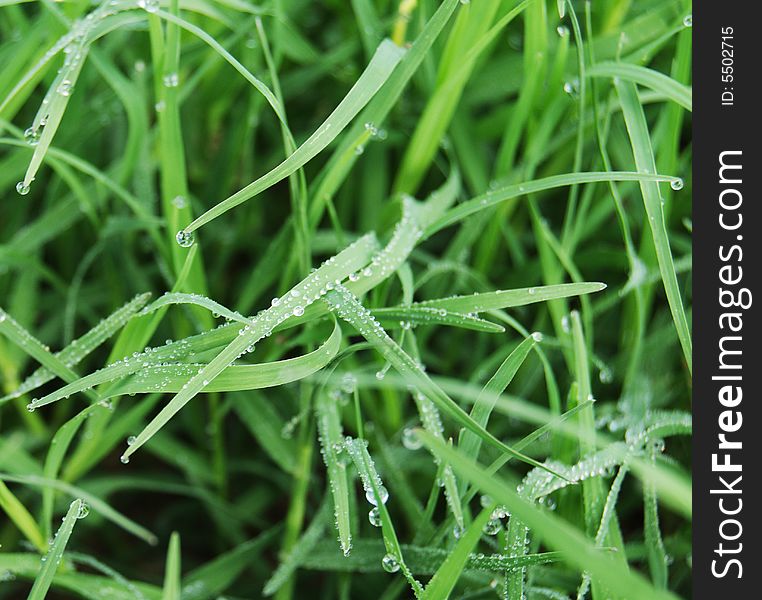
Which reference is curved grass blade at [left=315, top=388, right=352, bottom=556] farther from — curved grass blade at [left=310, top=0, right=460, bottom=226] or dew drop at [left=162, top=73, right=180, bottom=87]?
dew drop at [left=162, top=73, right=180, bottom=87]

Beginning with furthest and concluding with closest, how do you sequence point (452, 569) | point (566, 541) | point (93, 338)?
point (93, 338), point (452, 569), point (566, 541)

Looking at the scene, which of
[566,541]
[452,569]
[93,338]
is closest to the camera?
[566,541]

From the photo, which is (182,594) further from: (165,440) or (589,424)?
(589,424)

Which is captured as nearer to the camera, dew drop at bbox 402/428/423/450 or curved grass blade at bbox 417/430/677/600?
curved grass blade at bbox 417/430/677/600

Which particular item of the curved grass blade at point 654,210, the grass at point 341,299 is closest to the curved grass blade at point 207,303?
the grass at point 341,299

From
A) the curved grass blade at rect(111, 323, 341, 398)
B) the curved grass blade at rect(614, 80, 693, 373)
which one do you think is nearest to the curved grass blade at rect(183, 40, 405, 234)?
the curved grass blade at rect(111, 323, 341, 398)

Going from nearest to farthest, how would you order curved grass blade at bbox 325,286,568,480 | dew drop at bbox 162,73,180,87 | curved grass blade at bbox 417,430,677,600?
curved grass blade at bbox 417,430,677,600, curved grass blade at bbox 325,286,568,480, dew drop at bbox 162,73,180,87

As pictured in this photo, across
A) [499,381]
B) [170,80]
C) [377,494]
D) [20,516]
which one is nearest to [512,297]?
[499,381]

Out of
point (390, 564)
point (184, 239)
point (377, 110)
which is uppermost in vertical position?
point (377, 110)

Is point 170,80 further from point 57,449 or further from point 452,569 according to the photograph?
point 452,569
